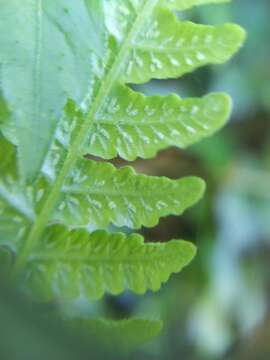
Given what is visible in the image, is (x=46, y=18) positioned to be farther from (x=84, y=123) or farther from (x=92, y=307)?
(x=92, y=307)

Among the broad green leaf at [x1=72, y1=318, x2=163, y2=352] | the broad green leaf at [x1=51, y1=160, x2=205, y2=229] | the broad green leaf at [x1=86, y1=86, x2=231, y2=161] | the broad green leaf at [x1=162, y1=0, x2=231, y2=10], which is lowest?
the broad green leaf at [x1=72, y1=318, x2=163, y2=352]

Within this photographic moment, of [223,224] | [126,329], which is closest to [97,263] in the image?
[126,329]

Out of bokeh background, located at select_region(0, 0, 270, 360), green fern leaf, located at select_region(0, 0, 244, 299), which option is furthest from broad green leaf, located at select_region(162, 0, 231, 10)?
bokeh background, located at select_region(0, 0, 270, 360)

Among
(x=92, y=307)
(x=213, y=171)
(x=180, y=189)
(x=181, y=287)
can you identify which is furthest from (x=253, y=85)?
(x=180, y=189)

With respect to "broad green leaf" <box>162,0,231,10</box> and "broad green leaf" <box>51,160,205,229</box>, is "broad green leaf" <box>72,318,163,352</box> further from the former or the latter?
"broad green leaf" <box>162,0,231,10</box>

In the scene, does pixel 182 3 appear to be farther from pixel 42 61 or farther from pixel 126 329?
pixel 126 329
